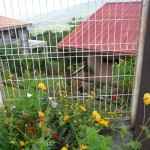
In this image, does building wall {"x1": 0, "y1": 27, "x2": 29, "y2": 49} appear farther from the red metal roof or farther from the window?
the red metal roof

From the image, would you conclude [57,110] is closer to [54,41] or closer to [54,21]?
[54,41]

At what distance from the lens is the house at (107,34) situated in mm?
2098

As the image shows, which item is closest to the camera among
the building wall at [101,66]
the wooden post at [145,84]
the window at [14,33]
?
the wooden post at [145,84]

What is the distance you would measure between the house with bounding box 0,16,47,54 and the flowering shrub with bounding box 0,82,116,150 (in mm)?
375

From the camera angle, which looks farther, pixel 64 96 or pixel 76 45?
pixel 64 96

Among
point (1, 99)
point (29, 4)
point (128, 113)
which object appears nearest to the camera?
point (29, 4)

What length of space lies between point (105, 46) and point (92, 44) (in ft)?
0.47

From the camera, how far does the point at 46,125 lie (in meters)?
1.82

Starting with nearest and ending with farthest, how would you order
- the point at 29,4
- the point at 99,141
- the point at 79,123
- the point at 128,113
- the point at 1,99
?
the point at 99,141 < the point at 29,4 < the point at 79,123 < the point at 1,99 < the point at 128,113

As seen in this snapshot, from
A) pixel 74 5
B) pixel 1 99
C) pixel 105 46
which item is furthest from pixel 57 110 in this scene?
pixel 74 5

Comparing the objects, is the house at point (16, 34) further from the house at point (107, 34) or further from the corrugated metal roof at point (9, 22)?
the house at point (107, 34)

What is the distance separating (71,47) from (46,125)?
2.69ft

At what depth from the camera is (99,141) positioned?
1637 millimetres

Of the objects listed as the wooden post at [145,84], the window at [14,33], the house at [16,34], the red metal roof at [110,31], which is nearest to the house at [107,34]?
the red metal roof at [110,31]
